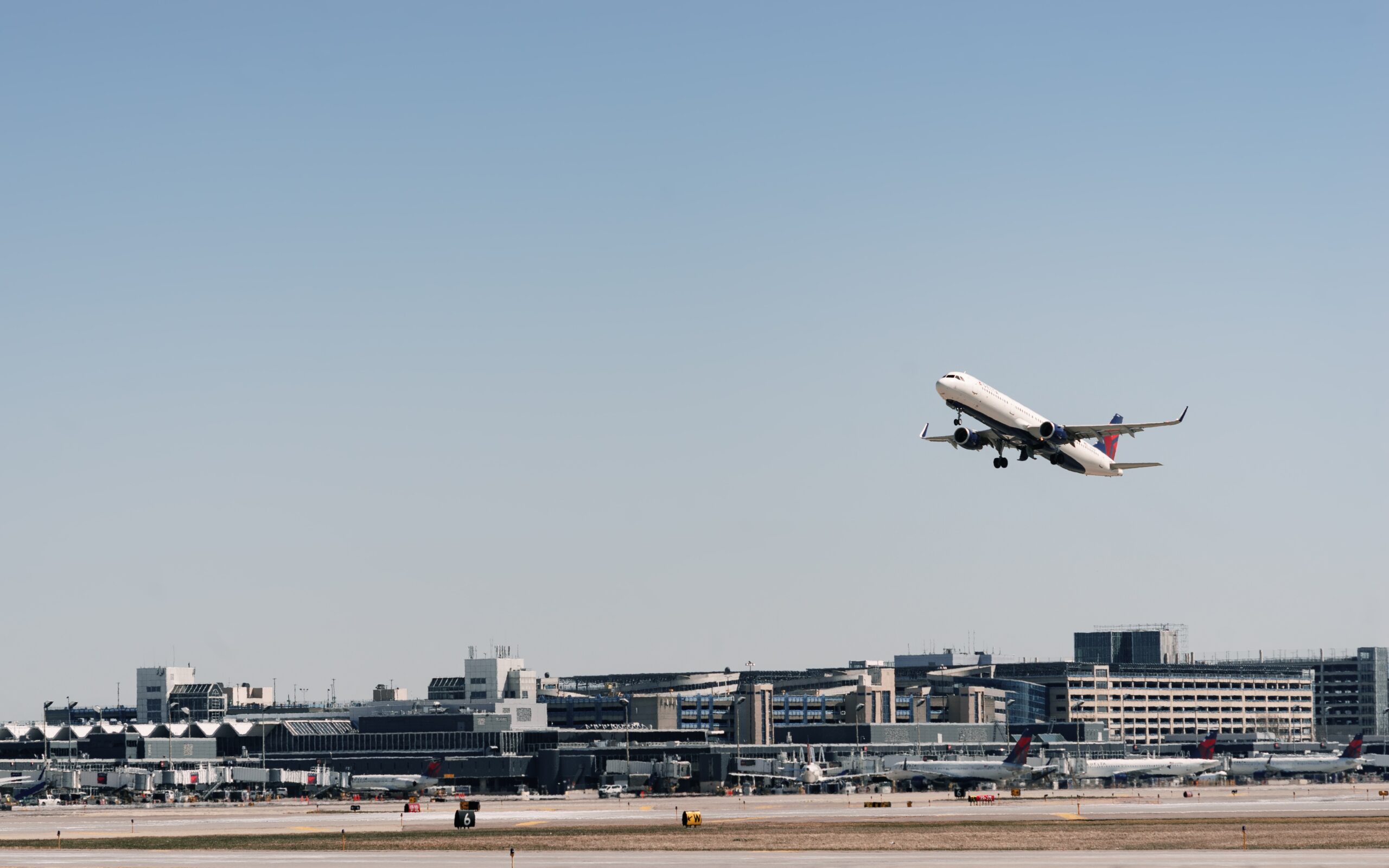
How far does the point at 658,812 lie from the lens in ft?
509

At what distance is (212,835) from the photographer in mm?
123750

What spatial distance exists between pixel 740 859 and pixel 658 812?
65.9m

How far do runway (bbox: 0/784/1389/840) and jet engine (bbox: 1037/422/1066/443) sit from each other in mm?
29249

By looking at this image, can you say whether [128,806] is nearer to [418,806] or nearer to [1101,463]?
[418,806]

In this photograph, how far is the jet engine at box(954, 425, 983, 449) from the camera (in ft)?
436

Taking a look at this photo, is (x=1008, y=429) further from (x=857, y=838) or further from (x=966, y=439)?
(x=857, y=838)

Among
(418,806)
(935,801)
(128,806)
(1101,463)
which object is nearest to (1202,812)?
(1101,463)

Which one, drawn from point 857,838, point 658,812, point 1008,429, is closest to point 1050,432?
point 1008,429

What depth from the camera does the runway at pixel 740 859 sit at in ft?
275

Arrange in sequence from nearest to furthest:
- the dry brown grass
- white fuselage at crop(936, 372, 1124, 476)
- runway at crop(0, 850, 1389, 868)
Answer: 1. runway at crop(0, 850, 1389, 868)
2. the dry brown grass
3. white fuselage at crop(936, 372, 1124, 476)

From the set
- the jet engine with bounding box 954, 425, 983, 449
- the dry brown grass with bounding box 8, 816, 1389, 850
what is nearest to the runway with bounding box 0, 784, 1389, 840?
the dry brown grass with bounding box 8, 816, 1389, 850

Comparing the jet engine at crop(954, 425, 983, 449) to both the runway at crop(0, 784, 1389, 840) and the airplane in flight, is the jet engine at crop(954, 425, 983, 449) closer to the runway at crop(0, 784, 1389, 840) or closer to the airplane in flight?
the airplane in flight

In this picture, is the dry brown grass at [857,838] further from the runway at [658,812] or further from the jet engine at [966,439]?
the jet engine at [966,439]

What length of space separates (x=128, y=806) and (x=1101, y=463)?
113 m
